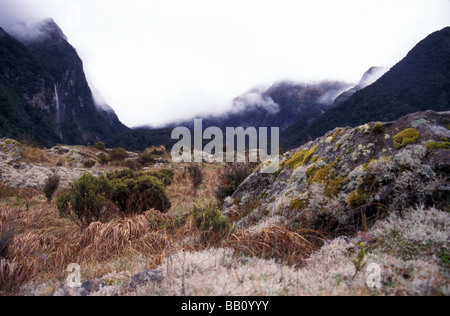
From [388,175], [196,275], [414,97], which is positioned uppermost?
[414,97]

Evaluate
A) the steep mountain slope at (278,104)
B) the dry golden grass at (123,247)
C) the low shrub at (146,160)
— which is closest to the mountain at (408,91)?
the low shrub at (146,160)

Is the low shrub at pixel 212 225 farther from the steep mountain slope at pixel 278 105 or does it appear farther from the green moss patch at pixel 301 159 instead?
the steep mountain slope at pixel 278 105

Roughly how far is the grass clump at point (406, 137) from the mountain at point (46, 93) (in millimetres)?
68788

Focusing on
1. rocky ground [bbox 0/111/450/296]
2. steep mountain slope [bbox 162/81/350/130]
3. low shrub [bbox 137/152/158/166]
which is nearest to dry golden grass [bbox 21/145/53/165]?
low shrub [bbox 137/152/158/166]

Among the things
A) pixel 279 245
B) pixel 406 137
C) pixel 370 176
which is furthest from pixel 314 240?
pixel 406 137

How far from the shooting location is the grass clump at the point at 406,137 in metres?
2.66

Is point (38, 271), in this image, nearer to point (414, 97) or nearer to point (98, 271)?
point (98, 271)

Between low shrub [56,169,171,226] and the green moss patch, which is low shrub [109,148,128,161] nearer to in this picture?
low shrub [56,169,171,226]

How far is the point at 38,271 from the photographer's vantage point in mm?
A: 2559

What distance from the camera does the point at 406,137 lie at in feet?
8.97

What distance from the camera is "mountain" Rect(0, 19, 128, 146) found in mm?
69750
